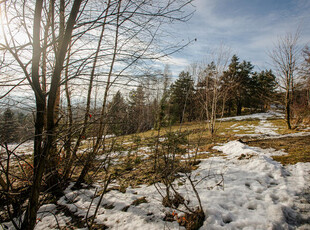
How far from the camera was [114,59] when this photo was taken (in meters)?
1.37

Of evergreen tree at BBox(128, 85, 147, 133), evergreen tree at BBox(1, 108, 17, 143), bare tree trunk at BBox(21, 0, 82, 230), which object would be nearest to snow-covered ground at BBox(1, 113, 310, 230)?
bare tree trunk at BBox(21, 0, 82, 230)

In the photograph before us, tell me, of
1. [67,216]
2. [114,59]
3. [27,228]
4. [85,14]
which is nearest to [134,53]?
[114,59]

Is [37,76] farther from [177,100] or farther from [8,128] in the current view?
[177,100]

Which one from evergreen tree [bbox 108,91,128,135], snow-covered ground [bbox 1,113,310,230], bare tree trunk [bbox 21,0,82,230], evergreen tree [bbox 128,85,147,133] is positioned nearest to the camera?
bare tree trunk [bbox 21,0,82,230]

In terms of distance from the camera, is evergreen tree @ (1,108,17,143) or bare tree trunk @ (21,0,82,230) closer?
bare tree trunk @ (21,0,82,230)

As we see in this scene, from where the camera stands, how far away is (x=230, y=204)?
2.45 metres

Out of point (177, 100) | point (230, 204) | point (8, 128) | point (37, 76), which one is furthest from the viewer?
point (177, 100)

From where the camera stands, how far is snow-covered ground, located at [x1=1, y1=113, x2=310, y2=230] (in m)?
2.06

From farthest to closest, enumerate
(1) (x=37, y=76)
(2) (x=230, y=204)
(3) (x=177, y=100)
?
(3) (x=177, y=100) → (2) (x=230, y=204) → (1) (x=37, y=76)

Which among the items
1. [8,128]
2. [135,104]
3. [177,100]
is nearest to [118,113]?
[135,104]

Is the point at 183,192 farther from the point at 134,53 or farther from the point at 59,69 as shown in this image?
the point at 59,69

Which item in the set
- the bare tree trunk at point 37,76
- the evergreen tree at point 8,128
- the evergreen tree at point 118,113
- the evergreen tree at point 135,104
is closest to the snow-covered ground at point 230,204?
the bare tree trunk at point 37,76

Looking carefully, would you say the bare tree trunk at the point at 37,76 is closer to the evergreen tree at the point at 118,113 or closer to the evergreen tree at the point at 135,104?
the evergreen tree at the point at 118,113

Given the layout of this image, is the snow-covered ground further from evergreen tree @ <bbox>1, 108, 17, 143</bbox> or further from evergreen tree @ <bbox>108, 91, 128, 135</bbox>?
evergreen tree @ <bbox>108, 91, 128, 135</bbox>
